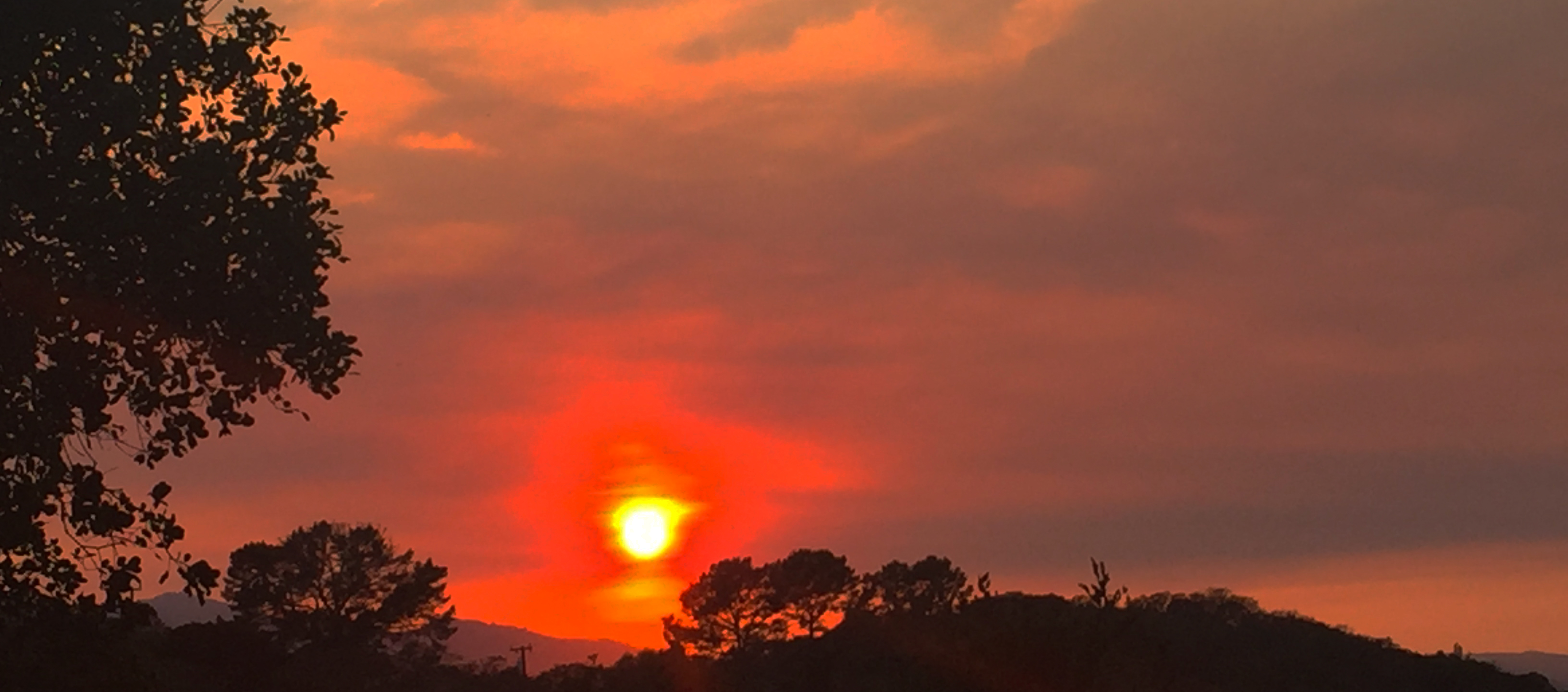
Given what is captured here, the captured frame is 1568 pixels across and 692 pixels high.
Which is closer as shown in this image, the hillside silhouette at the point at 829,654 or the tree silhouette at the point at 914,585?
the hillside silhouette at the point at 829,654

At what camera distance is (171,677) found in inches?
3976

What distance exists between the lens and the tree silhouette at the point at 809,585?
18125cm

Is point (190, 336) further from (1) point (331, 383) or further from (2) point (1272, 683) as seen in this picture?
(2) point (1272, 683)

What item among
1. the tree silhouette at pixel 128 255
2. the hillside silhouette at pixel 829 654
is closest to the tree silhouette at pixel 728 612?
the hillside silhouette at pixel 829 654

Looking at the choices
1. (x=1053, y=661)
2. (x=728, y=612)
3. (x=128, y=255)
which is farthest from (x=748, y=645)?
(x=128, y=255)

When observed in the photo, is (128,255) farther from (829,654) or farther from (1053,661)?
(829,654)

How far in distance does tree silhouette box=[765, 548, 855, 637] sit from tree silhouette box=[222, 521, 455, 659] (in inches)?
1625

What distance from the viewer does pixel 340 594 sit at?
5763 inches

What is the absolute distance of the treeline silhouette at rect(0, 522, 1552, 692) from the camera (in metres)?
49.5

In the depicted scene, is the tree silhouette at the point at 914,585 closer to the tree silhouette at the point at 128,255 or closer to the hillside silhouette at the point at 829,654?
the hillside silhouette at the point at 829,654

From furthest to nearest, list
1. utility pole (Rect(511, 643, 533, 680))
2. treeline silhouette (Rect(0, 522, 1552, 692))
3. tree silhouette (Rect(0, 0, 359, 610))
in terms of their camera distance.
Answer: utility pole (Rect(511, 643, 533, 680)) < treeline silhouette (Rect(0, 522, 1552, 692)) < tree silhouette (Rect(0, 0, 359, 610))

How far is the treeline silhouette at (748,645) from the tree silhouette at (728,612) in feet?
0.62

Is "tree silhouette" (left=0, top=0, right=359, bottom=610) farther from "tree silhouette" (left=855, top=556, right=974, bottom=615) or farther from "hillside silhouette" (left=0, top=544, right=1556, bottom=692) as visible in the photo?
"tree silhouette" (left=855, top=556, right=974, bottom=615)

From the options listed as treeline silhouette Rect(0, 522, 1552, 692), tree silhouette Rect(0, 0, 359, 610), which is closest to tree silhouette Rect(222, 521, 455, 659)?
treeline silhouette Rect(0, 522, 1552, 692)
